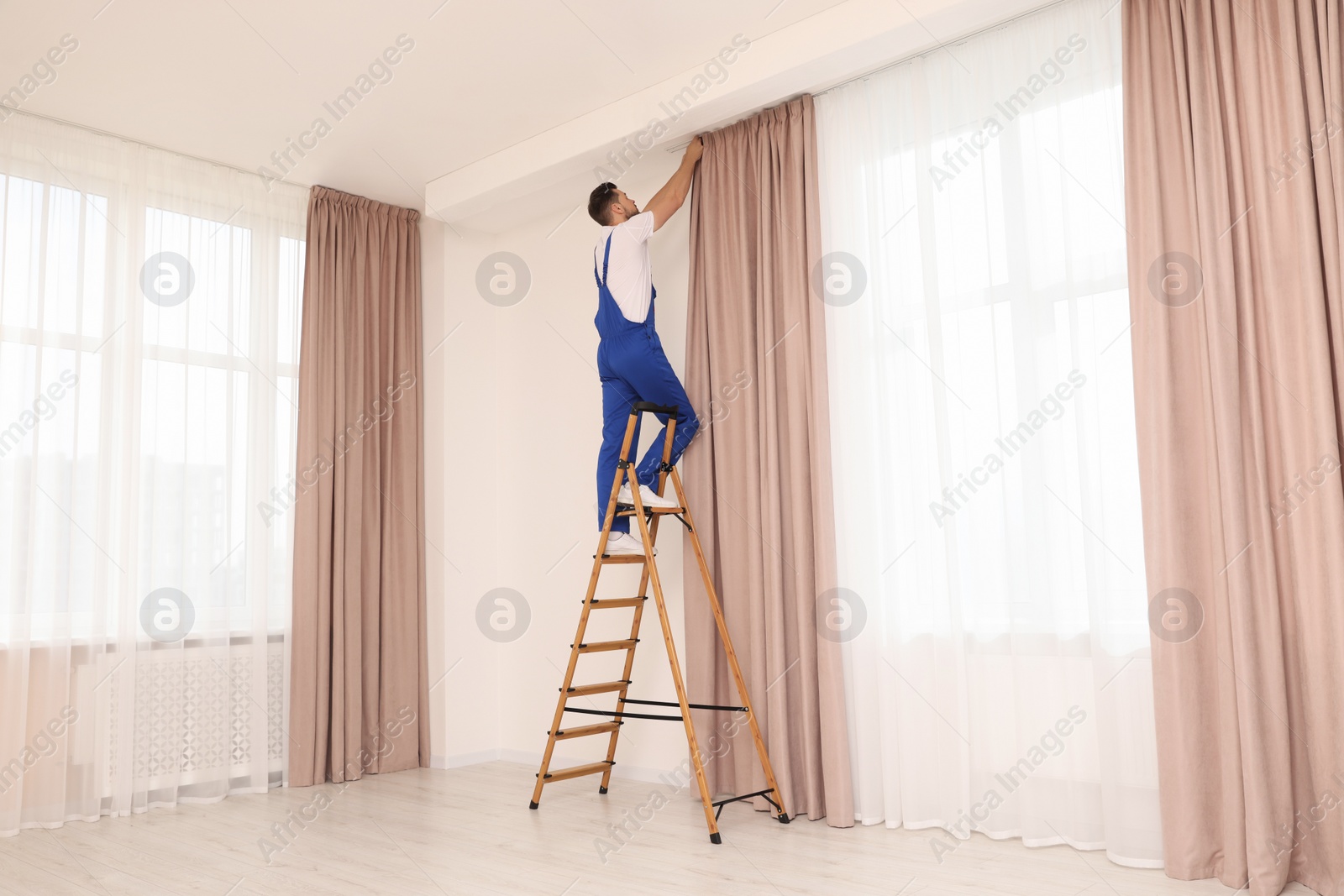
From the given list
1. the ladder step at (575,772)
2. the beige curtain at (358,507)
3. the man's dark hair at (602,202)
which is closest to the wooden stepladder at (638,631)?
the ladder step at (575,772)

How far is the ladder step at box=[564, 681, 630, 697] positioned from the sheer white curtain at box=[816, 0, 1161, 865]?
91 cm

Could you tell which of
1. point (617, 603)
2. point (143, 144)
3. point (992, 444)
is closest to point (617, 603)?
point (617, 603)

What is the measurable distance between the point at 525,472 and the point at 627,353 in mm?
1453

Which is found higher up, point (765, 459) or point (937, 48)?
point (937, 48)

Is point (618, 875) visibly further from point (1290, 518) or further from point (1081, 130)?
point (1081, 130)

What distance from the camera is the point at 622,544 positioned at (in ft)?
11.9

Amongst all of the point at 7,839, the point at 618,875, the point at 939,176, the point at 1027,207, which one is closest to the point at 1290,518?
the point at 1027,207

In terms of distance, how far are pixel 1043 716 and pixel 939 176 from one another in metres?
1.84

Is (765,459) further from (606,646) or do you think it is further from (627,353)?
(606,646)

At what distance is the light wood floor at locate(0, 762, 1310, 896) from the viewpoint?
103 inches

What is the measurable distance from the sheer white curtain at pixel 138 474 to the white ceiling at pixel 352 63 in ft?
1.12

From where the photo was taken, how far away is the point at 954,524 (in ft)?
10.4

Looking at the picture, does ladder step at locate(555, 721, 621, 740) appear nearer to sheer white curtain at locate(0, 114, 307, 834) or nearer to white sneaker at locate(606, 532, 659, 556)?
white sneaker at locate(606, 532, 659, 556)

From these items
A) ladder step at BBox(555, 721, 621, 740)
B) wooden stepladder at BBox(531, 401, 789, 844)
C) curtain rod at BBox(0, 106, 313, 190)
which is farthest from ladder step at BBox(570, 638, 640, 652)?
curtain rod at BBox(0, 106, 313, 190)
